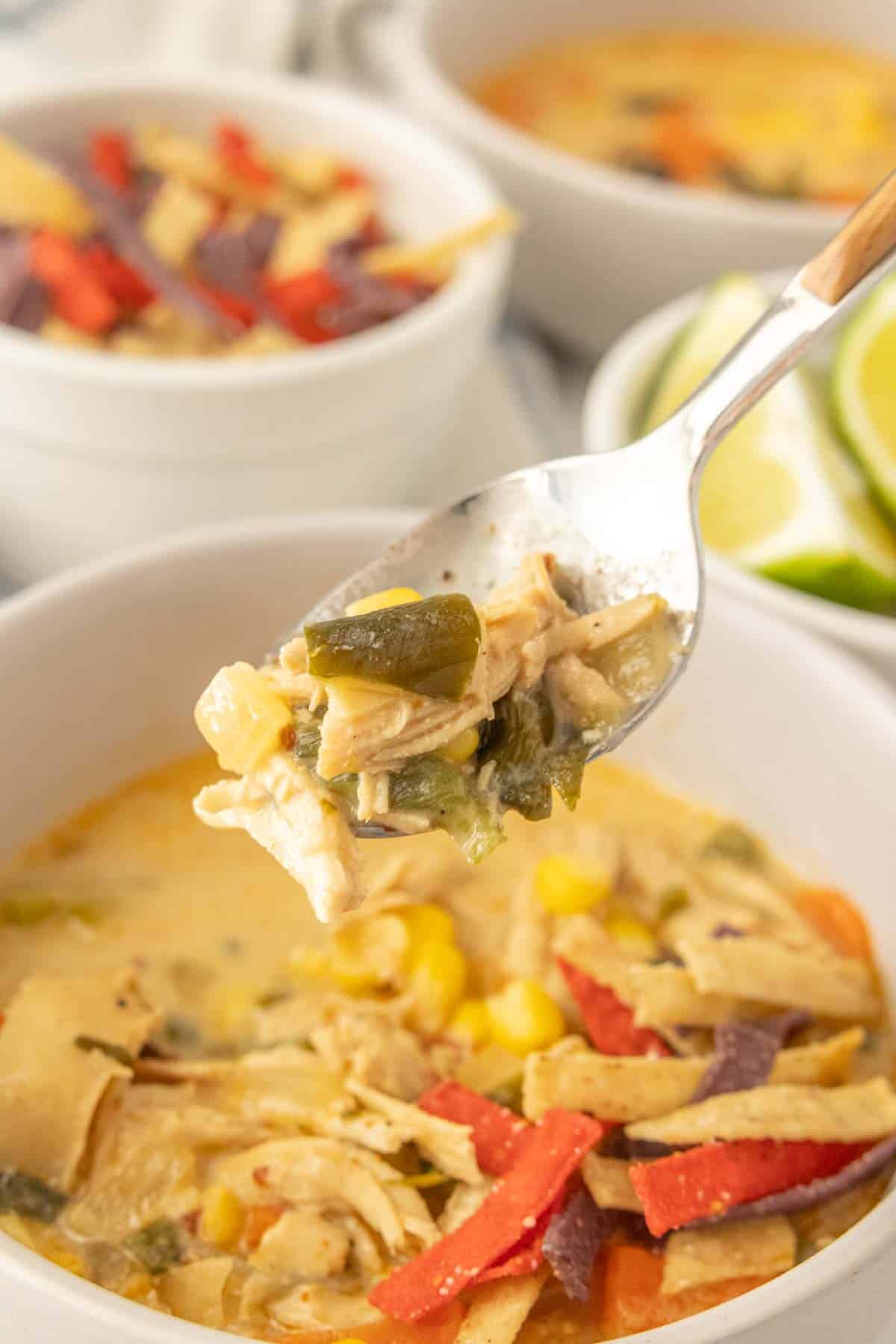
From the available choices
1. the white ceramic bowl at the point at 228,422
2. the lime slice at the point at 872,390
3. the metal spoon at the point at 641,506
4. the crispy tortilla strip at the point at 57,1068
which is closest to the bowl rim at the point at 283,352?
the white ceramic bowl at the point at 228,422

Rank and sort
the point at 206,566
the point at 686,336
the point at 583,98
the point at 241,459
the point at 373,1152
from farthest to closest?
the point at 583,98, the point at 686,336, the point at 241,459, the point at 206,566, the point at 373,1152

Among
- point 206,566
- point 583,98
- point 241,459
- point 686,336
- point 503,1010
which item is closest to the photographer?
point 503,1010

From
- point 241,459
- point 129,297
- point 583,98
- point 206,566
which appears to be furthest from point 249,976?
point 583,98

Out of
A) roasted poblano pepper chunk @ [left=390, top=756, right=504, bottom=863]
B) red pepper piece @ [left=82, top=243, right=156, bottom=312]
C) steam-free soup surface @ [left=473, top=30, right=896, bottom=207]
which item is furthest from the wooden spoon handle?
steam-free soup surface @ [left=473, top=30, right=896, bottom=207]

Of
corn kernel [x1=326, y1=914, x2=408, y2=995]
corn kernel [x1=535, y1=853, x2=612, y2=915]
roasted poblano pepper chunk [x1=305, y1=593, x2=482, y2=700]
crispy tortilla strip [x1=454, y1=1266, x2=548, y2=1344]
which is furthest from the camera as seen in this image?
corn kernel [x1=535, y1=853, x2=612, y2=915]

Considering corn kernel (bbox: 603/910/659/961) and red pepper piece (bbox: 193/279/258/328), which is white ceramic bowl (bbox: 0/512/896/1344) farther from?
red pepper piece (bbox: 193/279/258/328)

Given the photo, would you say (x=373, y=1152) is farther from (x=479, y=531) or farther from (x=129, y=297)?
(x=129, y=297)

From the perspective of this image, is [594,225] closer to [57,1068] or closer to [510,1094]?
[510,1094]
